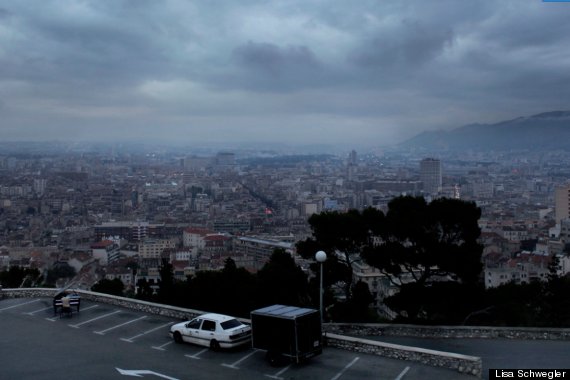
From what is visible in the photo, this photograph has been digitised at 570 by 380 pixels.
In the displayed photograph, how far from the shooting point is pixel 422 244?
434 inches

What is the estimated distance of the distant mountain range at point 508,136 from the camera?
148500 millimetres

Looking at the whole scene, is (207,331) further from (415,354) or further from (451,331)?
(451,331)

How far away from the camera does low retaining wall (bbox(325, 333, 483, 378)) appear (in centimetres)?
664

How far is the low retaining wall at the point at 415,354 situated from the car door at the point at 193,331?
1559 millimetres

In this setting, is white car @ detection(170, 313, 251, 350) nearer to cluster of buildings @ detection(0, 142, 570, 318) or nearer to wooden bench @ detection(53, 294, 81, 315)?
wooden bench @ detection(53, 294, 81, 315)

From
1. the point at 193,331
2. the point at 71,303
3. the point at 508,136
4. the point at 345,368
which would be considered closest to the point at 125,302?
the point at 71,303

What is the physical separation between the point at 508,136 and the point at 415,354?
16746cm

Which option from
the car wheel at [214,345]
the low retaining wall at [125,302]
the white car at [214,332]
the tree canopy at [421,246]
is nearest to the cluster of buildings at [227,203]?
the tree canopy at [421,246]

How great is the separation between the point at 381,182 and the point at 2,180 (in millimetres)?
58492

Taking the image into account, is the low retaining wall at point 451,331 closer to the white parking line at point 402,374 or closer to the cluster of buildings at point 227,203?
the white parking line at point 402,374

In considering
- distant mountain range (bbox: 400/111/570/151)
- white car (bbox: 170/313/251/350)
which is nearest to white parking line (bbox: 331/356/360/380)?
white car (bbox: 170/313/251/350)

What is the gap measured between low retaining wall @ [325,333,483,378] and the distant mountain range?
483 ft

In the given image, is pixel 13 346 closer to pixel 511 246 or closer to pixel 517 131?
pixel 511 246

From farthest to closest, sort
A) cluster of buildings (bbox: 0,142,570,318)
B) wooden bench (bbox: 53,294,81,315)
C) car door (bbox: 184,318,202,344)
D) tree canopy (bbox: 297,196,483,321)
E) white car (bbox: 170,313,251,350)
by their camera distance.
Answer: cluster of buildings (bbox: 0,142,570,318) < tree canopy (bbox: 297,196,483,321) < wooden bench (bbox: 53,294,81,315) < car door (bbox: 184,318,202,344) < white car (bbox: 170,313,251,350)
